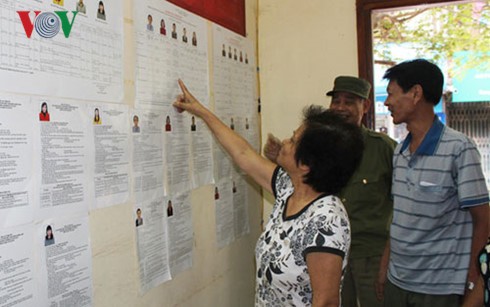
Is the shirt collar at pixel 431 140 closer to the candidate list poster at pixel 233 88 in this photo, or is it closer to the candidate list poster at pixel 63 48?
the candidate list poster at pixel 233 88

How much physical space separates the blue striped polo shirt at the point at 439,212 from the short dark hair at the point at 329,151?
18.8 inches

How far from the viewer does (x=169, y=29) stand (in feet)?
5.61

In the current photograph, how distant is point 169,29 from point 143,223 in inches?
29.6

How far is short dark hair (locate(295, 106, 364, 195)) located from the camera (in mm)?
1293

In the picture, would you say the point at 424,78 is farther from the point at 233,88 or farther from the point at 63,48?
the point at 63,48

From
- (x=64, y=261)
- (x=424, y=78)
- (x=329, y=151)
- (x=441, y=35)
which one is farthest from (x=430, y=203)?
(x=441, y=35)

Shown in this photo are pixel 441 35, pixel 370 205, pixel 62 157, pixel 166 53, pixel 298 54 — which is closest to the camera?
pixel 62 157

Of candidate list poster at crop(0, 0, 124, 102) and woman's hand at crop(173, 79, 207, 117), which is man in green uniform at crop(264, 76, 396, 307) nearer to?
woman's hand at crop(173, 79, 207, 117)

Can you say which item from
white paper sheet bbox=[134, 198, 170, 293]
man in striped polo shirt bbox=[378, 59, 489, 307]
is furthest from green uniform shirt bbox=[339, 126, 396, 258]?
white paper sheet bbox=[134, 198, 170, 293]

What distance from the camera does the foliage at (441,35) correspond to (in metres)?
2.75

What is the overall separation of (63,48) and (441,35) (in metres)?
2.66

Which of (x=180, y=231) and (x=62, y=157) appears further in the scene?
(x=180, y=231)

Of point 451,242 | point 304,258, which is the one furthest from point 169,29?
point 451,242

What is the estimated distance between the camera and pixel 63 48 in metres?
1.20
